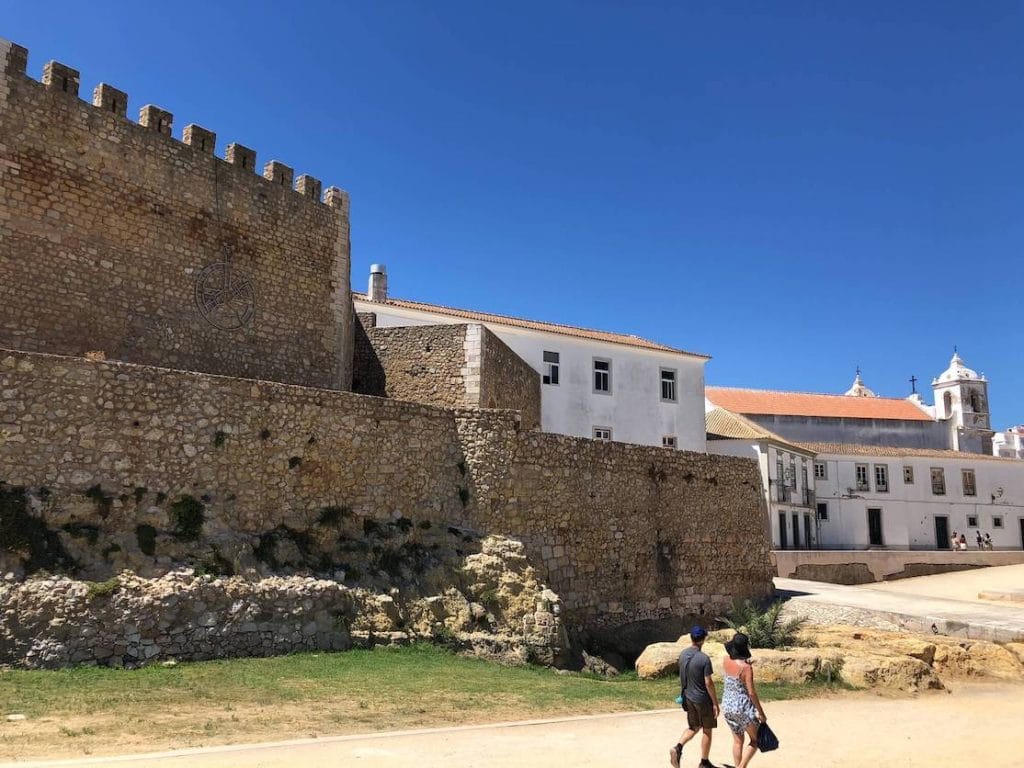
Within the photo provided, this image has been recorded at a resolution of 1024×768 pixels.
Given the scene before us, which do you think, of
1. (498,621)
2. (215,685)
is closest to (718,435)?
(498,621)

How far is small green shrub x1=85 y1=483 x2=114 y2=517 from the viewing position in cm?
1185

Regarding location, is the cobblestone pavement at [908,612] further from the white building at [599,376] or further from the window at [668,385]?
the window at [668,385]

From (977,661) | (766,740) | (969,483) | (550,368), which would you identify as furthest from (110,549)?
(969,483)

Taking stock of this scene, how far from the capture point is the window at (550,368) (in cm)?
3338

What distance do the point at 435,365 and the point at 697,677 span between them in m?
12.5

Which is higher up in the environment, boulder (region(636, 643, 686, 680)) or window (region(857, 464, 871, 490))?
window (region(857, 464, 871, 490))

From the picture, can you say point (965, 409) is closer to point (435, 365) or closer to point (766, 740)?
point (435, 365)

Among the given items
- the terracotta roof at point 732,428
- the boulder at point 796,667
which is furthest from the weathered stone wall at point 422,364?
the terracotta roof at point 732,428

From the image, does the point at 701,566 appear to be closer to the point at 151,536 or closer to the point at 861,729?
the point at 861,729

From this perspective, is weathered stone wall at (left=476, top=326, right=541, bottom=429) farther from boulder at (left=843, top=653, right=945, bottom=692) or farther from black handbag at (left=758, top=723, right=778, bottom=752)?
black handbag at (left=758, top=723, right=778, bottom=752)

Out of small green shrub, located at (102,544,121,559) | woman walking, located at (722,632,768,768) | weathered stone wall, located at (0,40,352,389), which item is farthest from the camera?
weathered stone wall, located at (0,40,352,389)

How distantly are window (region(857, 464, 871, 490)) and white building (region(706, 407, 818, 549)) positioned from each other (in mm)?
3496

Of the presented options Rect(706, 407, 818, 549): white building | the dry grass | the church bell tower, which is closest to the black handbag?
the dry grass

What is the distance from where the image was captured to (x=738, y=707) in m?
8.05
